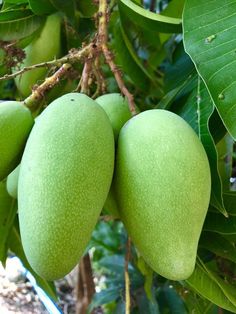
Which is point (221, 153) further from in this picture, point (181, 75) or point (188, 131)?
point (188, 131)

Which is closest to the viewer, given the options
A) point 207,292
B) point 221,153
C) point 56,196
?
point 56,196

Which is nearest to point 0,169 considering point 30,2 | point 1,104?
point 1,104

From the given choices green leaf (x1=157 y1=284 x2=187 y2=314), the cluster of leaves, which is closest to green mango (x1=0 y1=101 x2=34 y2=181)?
the cluster of leaves

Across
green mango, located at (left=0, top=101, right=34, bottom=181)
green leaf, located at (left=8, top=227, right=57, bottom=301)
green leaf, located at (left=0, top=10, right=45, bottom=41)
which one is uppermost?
green leaf, located at (left=0, top=10, right=45, bottom=41)

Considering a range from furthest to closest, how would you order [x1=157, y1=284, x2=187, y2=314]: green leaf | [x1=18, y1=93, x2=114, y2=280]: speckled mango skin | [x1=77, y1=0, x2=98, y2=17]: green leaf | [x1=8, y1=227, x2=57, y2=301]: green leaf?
[x1=157, y1=284, x2=187, y2=314]: green leaf → [x1=8, y1=227, x2=57, y2=301]: green leaf → [x1=77, y1=0, x2=98, y2=17]: green leaf → [x1=18, y1=93, x2=114, y2=280]: speckled mango skin

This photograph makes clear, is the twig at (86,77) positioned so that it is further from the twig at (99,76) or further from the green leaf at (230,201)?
the green leaf at (230,201)

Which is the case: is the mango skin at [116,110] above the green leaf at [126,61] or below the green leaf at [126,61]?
above

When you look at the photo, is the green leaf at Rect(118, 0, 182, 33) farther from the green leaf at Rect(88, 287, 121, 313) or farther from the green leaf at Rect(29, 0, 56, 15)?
the green leaf at Rect(88, 287, 121, 313)

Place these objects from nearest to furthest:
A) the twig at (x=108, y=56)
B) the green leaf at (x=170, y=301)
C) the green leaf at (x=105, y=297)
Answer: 1. the twig at (x=108, y=56)
2. the green leaf at (x=170, y=301)
3. the green leaf at (x=105, y=297)

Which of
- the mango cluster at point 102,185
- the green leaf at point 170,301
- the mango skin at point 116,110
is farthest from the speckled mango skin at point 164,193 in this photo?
the green leaf at point 170,301
